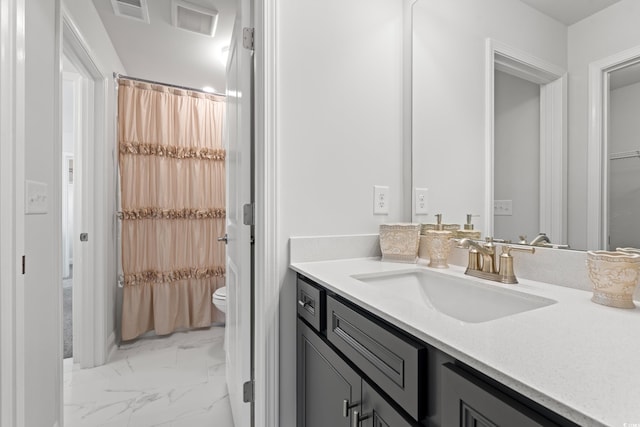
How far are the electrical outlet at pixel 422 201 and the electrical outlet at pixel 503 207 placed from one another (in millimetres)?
302

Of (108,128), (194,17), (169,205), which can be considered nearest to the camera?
(194,17)

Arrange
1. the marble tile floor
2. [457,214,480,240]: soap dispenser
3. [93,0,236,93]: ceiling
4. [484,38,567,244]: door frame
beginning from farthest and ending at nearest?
[93,0,236,93]: ceiling, the marble tile floor, [457,214,480,240]: soap dispenser, [484,38,567,244]: door frame

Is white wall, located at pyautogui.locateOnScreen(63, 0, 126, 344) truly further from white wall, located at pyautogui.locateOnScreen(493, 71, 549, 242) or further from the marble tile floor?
white wall, located at pyautogui.locateOnScreen(493, 71, 549, 242)

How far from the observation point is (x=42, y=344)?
1.25 meters

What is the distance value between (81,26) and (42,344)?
67.8 inches

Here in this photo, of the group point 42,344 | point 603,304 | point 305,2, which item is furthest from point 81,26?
point 603,304

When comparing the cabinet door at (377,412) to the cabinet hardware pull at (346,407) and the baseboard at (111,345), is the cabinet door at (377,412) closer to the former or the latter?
the cabinet hardware pull at (346,407)

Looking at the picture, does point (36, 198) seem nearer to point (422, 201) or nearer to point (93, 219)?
point (93, 219)

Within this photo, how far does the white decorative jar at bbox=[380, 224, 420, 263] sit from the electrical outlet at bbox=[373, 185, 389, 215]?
118 millimetres

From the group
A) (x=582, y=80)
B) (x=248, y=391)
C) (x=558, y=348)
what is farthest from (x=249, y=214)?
(x=582, y=80)

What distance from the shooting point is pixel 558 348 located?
46cm

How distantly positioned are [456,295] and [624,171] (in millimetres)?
539

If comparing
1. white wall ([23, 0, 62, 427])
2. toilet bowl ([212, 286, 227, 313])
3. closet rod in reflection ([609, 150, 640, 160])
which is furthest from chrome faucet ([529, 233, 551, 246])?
toilet bowl ([212, 286, 227, 313])

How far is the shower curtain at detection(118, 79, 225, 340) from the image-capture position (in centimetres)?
248
